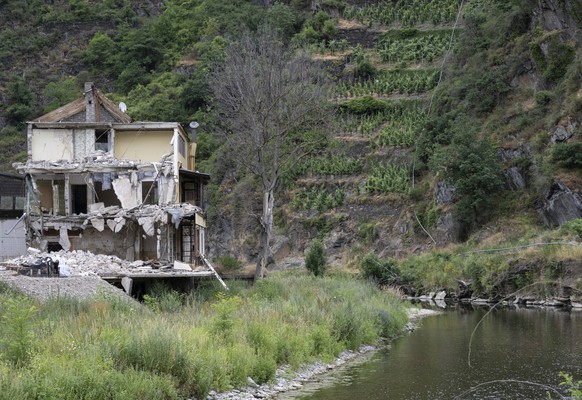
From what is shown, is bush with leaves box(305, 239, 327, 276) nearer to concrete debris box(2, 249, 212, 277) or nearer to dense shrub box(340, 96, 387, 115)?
concrete debris box(2, 249, 212, 277)

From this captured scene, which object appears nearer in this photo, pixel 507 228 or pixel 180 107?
pixel 507 228

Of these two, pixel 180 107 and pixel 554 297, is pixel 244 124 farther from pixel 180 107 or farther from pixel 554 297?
pixel 180 107

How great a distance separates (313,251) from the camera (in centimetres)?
4350

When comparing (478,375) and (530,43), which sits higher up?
(530,43)

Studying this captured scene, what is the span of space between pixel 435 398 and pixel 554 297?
24.8m

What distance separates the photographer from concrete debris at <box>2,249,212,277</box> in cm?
2869

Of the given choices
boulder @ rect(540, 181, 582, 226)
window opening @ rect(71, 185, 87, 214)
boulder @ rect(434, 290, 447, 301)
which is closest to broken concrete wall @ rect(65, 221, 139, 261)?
window opening @ rect(71, 185, 87, 214)

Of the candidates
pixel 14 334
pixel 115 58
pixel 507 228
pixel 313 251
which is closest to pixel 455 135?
pixel 507 228

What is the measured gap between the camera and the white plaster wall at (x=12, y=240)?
41.3 metres

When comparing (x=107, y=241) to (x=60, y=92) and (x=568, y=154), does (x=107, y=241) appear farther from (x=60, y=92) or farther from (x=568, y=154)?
(x=60, y=92)

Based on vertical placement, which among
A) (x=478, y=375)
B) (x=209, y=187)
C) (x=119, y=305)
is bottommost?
(x=478, y=375)

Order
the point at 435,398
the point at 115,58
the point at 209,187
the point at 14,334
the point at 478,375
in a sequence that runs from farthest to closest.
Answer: the point at 115,58
the point at 209,187
the point at 478,375
the point at 435,398
the point at 14,334

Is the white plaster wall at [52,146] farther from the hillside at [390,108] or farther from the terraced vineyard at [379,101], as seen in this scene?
the terraced vineyard at [379,101]

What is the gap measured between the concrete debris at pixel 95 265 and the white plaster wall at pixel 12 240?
9.34 meters
